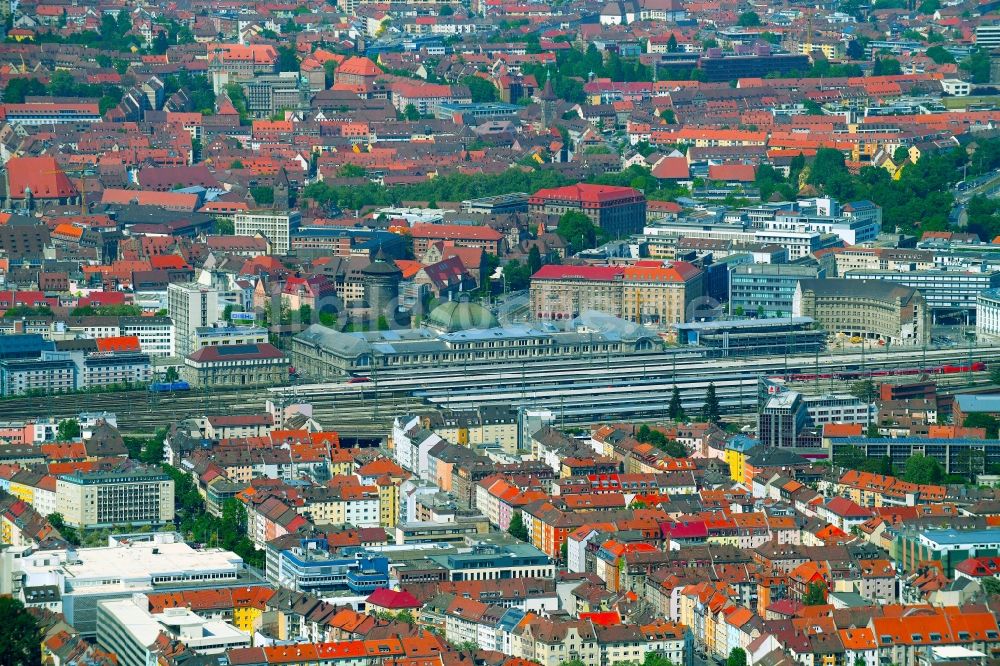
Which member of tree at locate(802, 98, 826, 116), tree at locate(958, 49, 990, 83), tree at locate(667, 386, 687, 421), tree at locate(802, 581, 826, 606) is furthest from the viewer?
tree at locate(958, 49, 990, 83)

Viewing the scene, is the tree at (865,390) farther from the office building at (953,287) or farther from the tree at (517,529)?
the tree at (517,529)

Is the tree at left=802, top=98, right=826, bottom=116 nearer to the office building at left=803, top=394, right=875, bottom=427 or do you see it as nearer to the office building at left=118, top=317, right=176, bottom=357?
the office building at left=118, top=317, right=176, bottom=357

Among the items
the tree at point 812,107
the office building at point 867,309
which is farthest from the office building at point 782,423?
the tree at point 812,107

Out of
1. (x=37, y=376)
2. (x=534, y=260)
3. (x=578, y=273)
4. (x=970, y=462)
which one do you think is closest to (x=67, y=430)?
(x=37, y=376)

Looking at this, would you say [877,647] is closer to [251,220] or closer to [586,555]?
[586,555]

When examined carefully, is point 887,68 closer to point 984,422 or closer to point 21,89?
point 21,89

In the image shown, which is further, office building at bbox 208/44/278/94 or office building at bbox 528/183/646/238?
office building at bbox 208/44/278/94

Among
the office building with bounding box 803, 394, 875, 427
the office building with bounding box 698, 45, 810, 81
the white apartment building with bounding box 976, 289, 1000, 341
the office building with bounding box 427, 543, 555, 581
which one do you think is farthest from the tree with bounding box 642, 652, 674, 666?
the office building with bounding box 698, 45, 810, 81
